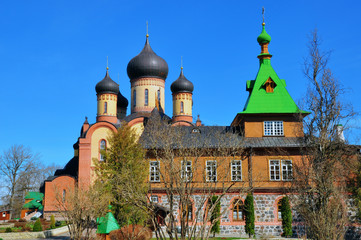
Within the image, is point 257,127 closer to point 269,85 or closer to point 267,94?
point 267,94

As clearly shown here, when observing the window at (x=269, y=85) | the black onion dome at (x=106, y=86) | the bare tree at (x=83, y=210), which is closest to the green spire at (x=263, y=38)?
the window at (x=269, y=85)

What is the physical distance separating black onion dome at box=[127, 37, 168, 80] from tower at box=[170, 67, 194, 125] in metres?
2.00

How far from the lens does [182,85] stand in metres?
41.6

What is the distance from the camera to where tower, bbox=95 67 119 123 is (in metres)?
40.1

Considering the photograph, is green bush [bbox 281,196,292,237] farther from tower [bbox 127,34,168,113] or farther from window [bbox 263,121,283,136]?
tower [bbox 127,34,168,113]

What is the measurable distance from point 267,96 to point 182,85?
47.6ft

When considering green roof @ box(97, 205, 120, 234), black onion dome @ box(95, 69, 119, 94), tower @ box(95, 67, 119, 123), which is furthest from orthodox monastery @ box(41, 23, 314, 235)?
green roof @ box(97, 205, 120, 234)

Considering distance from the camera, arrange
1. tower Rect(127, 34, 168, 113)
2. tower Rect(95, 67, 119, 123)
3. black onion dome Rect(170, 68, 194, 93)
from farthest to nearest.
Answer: tower Rect(127, 34, 168, 113) < black onion dome Rect(170, 68, 194, 93) < tower Rect(95, 67, 119, 123)

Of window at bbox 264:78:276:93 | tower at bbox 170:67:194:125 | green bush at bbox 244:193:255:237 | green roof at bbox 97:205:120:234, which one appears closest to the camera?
green roof at bbox 97:205:120:234

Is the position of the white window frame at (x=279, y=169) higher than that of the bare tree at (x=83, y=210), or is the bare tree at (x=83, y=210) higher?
the white window frame at (x=279, y=169)

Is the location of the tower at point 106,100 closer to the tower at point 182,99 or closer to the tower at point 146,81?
the tower at point 146,81

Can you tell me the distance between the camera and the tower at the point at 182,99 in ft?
136

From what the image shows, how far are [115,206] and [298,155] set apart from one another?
1205 cm

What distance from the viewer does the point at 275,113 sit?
27.5 m
